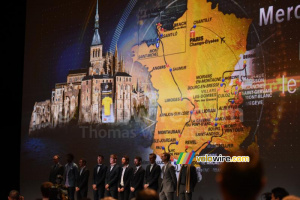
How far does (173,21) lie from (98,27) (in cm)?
210

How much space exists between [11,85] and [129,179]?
472cm

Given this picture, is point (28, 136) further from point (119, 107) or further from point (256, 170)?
point (256, 170)

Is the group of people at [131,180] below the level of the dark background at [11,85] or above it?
below

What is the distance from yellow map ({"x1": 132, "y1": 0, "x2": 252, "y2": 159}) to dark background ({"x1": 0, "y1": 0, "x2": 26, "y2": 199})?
393 cm

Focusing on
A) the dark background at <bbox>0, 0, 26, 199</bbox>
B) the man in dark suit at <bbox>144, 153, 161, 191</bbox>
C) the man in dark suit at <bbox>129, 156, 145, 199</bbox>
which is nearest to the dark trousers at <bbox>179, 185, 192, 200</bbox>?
the man in dark suit at <bbox>144, 153, 161, 191</bbox>

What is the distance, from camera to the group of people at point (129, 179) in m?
7.39

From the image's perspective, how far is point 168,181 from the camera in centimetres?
743

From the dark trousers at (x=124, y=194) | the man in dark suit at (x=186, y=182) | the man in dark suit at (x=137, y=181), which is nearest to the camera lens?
the man in dark suit at (x=186, y=182)

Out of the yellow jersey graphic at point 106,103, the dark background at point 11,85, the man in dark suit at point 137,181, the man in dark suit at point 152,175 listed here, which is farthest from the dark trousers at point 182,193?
the dark background at point 11,85

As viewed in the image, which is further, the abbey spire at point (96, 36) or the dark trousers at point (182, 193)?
the abbey spire at point (96, 36)

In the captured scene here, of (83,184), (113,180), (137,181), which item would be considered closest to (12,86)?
(83,184)

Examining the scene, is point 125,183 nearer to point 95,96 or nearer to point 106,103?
point 106,103

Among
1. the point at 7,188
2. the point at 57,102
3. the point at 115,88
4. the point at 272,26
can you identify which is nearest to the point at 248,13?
the point at 272,26

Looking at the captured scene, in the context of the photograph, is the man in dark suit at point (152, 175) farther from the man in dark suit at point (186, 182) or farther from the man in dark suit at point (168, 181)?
the man in dark suit at point (186, 182)
